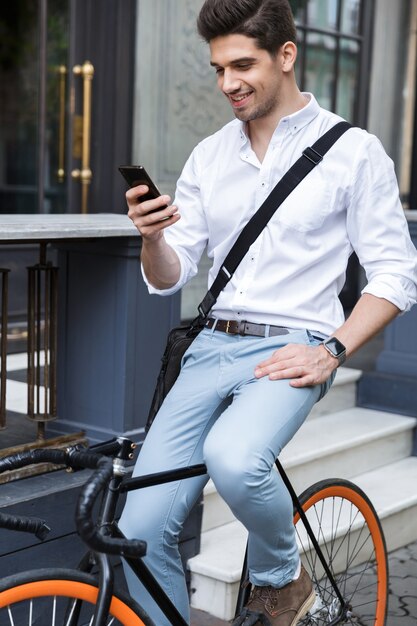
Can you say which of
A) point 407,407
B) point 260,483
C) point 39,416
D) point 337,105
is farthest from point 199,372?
point 337,105

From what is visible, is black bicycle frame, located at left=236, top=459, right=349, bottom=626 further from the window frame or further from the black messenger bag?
the window frame

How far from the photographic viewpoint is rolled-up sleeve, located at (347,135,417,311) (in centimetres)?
257

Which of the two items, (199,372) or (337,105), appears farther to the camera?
(337,105)

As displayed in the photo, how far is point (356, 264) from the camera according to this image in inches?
320

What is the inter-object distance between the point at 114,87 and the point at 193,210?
354 cm

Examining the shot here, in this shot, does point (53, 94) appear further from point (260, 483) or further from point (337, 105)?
point (260, 483)

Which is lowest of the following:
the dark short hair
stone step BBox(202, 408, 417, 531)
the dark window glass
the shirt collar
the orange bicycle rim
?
stone step BBox(202, 408, 417, 531)

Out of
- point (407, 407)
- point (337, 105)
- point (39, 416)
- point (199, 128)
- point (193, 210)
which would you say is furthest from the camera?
point (337, 105)

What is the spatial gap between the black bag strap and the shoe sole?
89 centimetres

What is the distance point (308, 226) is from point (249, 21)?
53cm

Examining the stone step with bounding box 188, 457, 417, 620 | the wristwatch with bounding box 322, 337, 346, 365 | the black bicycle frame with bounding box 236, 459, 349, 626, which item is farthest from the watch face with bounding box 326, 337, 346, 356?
the stone step with bounding box 188, 457, 417, 620

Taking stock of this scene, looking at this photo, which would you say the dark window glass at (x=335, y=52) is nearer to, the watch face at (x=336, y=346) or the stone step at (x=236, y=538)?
the stone step at (x=236, y=538)

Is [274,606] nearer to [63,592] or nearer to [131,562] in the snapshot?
[131,562]

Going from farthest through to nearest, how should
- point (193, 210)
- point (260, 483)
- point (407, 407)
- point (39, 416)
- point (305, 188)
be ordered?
point (407, 407) < point (39, 416) < point (193, 210) < point (305, 188) < point (260, 483)
